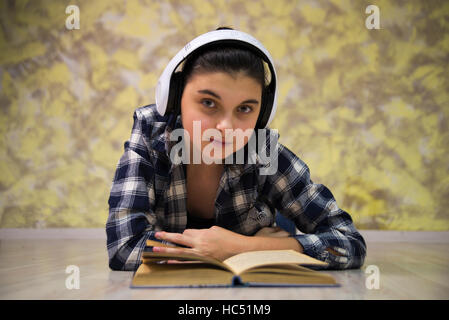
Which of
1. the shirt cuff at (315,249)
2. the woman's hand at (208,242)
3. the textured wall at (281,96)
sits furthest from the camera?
the textured wall at (281,96)

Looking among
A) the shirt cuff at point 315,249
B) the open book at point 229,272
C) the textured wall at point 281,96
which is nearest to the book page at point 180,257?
the open book at point 229,272

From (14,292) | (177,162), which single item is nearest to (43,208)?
(177,162)

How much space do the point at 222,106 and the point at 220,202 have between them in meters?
0.32

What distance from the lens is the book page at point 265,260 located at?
768 mm

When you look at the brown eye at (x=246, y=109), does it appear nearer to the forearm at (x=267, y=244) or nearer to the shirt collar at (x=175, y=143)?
the shirt collar at (x=175, y=143)

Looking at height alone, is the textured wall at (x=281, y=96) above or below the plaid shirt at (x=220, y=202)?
above

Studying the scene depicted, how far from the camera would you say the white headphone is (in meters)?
1.03

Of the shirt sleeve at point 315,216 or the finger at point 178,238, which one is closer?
the finger at point 178,238

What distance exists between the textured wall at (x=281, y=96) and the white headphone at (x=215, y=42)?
137 cm

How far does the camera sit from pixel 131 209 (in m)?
1.03

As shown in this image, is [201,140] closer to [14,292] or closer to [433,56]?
[14,292]

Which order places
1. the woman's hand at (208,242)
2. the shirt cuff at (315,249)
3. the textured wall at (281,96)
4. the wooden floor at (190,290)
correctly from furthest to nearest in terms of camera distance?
the textured wall at (281,96) → the shirt cuff at (315,249) → the woman's hand at (208,242) → the wooden floor at (190,290)

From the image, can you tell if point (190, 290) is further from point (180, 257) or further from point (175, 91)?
point (175, 91)

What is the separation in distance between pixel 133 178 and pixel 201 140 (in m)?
0.20
